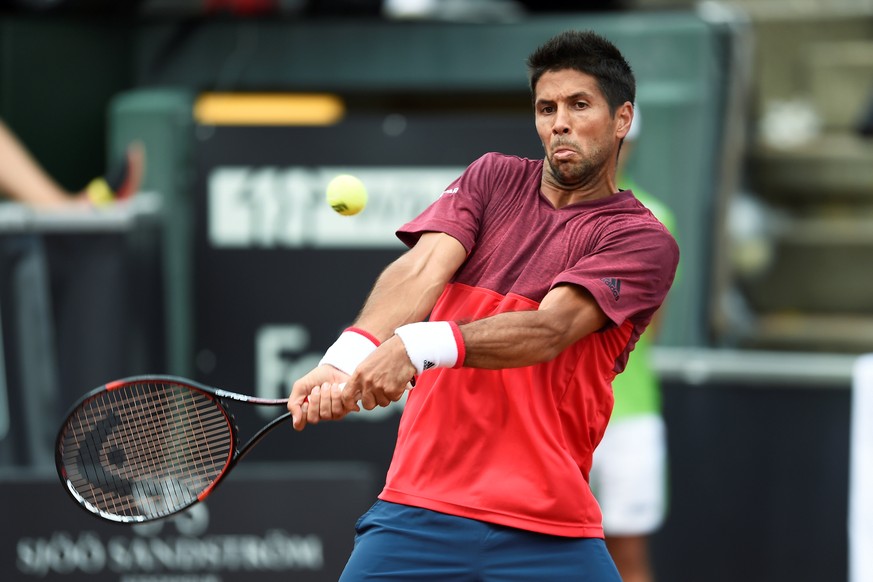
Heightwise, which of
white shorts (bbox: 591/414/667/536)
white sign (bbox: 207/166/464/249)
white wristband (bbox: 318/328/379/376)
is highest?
white wristband (bbox: 318/328/379/376)

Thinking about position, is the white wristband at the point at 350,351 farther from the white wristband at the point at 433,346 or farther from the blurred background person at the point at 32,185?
the blurred background person at the point at 32,185

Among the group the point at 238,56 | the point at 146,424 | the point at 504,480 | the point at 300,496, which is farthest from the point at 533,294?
the point at 238,56

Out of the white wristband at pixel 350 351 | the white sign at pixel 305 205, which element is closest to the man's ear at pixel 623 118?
the white wristband at pixel 350 351

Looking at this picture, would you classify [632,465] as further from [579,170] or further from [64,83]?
[64,83]

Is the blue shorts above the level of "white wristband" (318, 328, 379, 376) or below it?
below

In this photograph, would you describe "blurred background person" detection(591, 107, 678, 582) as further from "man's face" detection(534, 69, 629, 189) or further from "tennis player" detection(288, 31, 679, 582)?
"man's face" detection(534, 69, 629, 189)

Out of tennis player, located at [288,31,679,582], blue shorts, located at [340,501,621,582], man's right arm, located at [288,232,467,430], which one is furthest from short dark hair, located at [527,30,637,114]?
blue shorts, located at [340,501,621,582]

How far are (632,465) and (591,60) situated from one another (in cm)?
266

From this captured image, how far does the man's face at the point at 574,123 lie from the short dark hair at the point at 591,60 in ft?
0.05

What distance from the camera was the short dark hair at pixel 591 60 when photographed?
3.44 m

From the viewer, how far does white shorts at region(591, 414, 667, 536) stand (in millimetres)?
5773

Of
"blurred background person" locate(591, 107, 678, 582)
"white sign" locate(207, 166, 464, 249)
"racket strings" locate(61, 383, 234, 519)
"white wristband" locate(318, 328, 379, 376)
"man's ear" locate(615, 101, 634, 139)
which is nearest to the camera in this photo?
"white wristband" locate(318, 328, 379, 376)

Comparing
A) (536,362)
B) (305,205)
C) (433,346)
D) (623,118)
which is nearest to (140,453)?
(433,346)

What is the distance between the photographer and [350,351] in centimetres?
340
